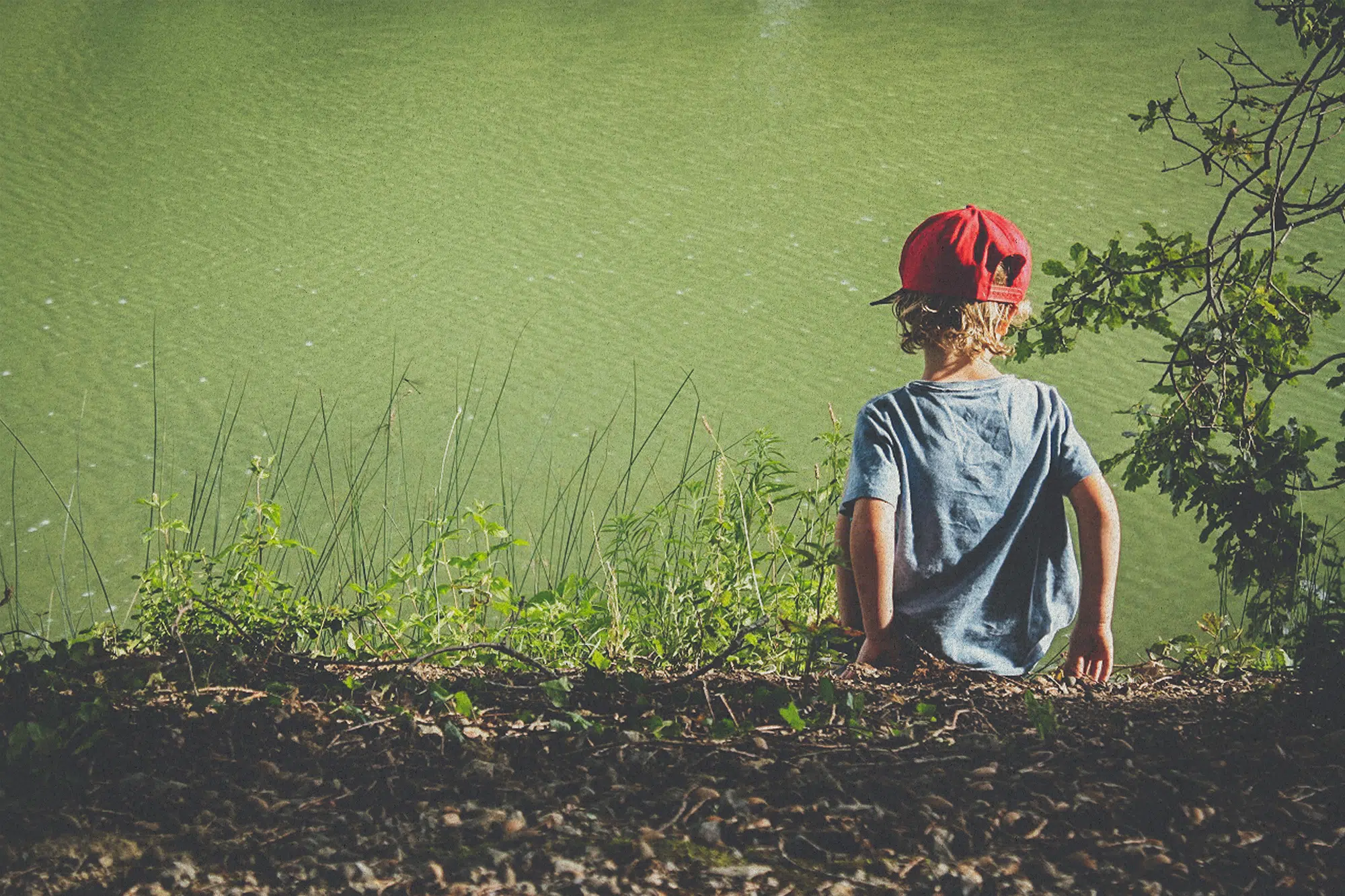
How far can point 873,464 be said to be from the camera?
63.6 inches

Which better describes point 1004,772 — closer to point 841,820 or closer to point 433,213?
point 841,820

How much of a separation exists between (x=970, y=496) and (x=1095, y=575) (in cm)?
20

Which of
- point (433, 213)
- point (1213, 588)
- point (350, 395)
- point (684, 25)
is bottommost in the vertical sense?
point (1213, 588)

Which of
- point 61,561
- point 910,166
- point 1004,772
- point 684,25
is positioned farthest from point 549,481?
point 684,25

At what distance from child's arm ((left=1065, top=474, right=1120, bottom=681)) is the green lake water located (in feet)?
4.23

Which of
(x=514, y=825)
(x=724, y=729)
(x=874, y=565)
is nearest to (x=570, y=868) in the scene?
(x=514, y=825)

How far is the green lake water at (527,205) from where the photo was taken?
3.76 meters

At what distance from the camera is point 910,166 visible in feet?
17.9

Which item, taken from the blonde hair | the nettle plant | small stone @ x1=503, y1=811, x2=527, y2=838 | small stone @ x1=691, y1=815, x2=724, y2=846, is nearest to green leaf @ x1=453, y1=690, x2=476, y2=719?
small stone @ x1=503, y1=811, x2=527, y2=838

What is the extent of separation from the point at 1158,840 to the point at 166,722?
3.76 ft

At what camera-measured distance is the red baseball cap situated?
1678mm

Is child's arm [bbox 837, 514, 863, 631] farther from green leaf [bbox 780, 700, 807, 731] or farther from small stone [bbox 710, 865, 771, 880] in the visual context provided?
small stone [bbox 710, 865, 771, 880]

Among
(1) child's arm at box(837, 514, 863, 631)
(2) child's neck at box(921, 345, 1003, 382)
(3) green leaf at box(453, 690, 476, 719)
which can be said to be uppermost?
(2) child's neck at box(921, 345, 1003, 382)

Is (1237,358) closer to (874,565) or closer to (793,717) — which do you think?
(874,565)
